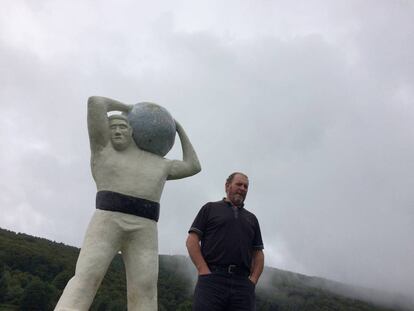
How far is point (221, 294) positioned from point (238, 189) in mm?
1203

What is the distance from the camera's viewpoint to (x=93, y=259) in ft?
18.6

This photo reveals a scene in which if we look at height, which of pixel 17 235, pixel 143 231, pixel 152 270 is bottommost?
pixel 152 270

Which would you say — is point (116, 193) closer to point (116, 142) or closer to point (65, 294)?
point (116, 142)

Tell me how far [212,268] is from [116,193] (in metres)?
1.43

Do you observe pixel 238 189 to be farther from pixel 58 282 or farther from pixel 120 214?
pixel 58 282

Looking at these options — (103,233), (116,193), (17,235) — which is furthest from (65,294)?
(17,235)

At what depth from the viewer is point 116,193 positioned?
19.3 feet

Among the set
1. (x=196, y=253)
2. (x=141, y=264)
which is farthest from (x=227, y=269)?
(x=141, y=264)

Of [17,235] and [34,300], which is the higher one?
[17,235]

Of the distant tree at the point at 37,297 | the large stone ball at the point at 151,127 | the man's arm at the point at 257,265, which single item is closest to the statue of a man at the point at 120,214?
the large stone ball at the point at 151,127

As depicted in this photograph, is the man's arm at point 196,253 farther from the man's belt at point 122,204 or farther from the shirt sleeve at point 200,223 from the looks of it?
the man's belt at point 122,204

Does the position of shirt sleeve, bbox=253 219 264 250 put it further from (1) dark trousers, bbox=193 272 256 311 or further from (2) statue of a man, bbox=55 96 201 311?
(2) statue of a man, bbox=55 96 201 311

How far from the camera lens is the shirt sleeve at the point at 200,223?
561cm

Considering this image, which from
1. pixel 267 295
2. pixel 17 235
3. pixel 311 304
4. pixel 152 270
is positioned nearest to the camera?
pixel 152 270
